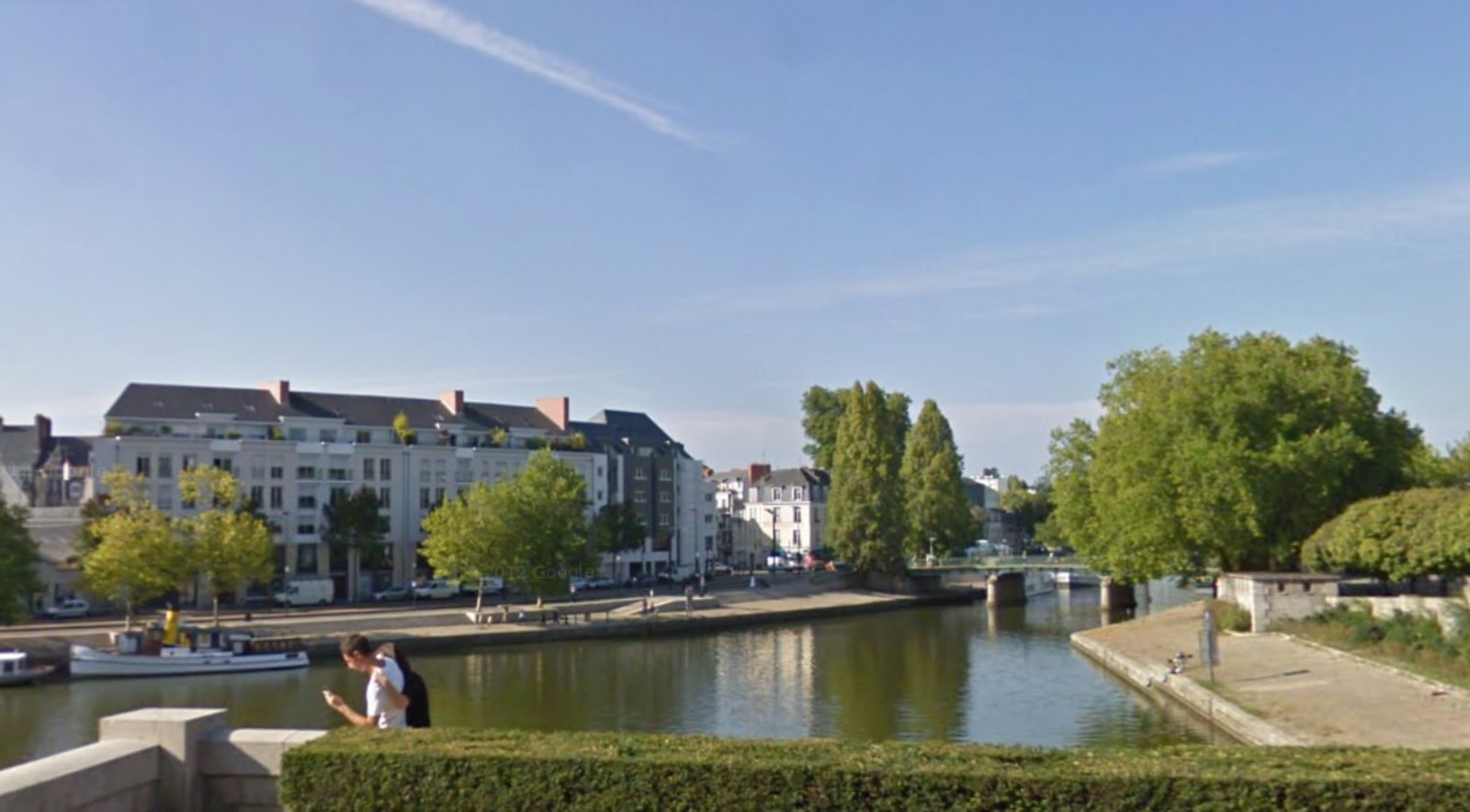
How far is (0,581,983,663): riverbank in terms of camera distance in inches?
2045

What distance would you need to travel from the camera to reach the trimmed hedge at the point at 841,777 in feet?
31.1

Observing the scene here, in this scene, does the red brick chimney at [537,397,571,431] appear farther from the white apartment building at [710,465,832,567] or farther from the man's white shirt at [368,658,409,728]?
the man's white shirt at [368,658,409,728]

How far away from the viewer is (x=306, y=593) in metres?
69.0

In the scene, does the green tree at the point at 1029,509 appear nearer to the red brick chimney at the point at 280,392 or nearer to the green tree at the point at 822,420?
the green tree at the point at 822,420

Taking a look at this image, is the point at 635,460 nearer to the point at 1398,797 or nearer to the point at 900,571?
the point at 900,571

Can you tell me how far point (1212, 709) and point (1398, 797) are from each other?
2334 cm

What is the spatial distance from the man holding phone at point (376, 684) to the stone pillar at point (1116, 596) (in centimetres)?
6644

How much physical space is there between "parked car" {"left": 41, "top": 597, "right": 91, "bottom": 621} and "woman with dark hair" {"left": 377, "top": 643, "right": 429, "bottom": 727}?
185 ft

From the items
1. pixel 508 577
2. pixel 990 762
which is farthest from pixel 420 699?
pixel 508 577

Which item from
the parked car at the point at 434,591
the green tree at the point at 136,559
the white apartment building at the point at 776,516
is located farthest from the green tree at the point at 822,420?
the green tree at the point at 136,559

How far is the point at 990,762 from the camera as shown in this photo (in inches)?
398

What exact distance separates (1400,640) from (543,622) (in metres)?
37.8

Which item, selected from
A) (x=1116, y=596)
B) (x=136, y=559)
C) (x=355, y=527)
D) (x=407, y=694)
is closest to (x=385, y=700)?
(x=407, y=694)

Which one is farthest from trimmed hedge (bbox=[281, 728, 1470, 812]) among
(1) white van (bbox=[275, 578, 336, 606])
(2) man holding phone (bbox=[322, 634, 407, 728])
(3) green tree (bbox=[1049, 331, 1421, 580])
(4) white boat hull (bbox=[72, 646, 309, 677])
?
(1) white van (bbox=[275, 578, 336, 606])
